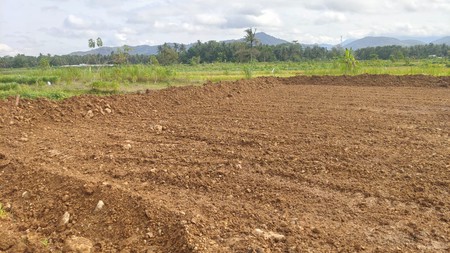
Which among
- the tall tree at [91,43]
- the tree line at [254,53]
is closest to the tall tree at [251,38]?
Answer: the tree line at [254,53]

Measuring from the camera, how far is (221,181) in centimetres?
461

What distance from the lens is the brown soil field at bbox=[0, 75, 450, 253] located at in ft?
11.0

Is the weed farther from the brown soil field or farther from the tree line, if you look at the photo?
the tree line

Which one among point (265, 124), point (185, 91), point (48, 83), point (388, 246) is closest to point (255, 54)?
point (48, 83)

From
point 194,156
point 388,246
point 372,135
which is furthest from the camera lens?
point 372,135

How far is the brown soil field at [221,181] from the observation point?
132 inches

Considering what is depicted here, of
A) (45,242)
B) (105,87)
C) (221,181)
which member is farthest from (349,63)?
(45,242)

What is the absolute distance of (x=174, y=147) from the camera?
242 inches

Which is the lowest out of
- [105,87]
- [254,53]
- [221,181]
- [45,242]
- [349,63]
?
[45,242]

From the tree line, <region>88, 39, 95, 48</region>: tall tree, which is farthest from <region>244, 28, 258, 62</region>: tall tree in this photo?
<region>88, 39, 95, 48</region>: tall tree

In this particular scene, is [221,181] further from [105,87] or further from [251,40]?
[251,40]

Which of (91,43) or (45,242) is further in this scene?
(91,43)

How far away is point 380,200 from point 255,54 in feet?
220

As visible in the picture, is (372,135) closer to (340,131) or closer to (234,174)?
(340,131)
